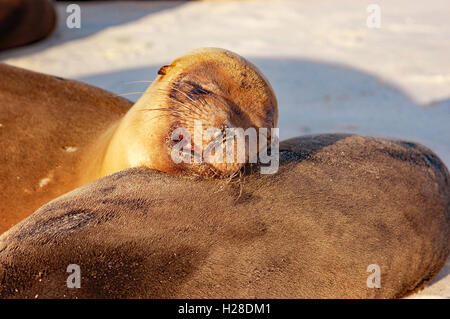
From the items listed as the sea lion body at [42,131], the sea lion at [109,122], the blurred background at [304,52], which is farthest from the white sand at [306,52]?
the sea lion at [109,122]

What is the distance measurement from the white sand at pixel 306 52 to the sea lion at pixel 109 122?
58.4 inches

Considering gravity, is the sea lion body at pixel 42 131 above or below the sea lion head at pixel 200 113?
below

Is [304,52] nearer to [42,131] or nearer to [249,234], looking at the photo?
[42,131]

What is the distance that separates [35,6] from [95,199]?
4.10 m

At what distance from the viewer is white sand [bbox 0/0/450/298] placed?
13.5 feet

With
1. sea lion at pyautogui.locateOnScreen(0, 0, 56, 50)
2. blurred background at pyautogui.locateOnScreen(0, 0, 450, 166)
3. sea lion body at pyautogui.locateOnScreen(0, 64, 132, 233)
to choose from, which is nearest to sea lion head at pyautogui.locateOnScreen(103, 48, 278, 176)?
sea lion body at pyautogui.locateOnScreen(0, 64, 132, 233)

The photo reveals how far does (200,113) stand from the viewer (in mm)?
2025

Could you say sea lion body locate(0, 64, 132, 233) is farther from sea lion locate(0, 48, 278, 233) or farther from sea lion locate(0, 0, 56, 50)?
sea lion locate(0, 0, 56, 50)

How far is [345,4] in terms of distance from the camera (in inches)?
260

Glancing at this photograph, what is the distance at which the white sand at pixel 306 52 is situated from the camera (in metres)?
4.11

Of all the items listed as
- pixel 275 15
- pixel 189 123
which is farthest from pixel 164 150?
pixel 275 15

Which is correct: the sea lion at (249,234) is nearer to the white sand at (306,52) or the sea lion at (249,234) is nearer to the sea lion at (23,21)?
the white sand at (306,52)

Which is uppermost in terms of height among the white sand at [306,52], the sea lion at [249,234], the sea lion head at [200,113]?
Answer: the sea lion head at [200,113]

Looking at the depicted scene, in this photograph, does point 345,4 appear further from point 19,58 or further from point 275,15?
point 19,58
